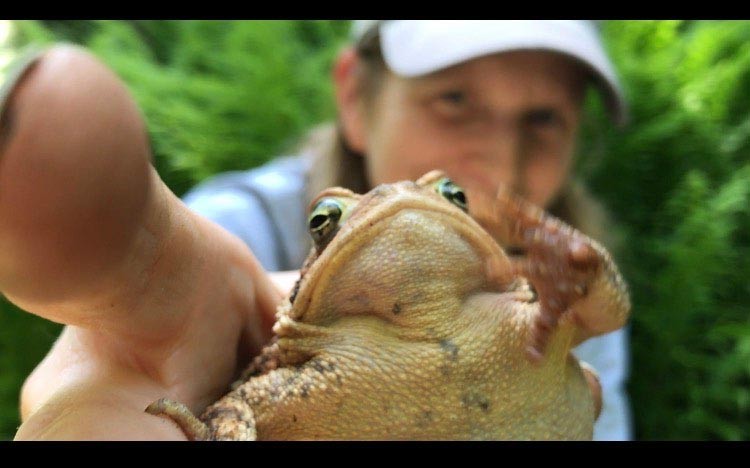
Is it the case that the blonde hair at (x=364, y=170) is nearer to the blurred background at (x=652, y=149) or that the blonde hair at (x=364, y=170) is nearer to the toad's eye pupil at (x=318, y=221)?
the blurred background at (x=652, y=149)

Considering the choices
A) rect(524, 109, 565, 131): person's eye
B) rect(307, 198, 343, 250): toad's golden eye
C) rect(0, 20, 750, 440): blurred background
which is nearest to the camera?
rect(307, 198, 343, 250): toad's golden eye

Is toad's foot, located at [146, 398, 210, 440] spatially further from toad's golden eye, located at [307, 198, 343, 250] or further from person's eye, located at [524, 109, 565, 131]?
person's eye, located at [524, 109, 565, 131]

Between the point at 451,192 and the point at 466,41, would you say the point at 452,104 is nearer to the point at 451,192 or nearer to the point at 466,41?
the point at 466,41

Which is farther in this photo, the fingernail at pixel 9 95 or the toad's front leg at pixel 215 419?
the toad's front leg at pixel 215 419

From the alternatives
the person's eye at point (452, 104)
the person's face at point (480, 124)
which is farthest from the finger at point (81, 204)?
the person's eye at point (452, 104)

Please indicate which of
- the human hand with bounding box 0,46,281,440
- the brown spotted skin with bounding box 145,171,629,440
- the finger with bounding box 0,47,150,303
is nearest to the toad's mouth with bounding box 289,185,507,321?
the brown spotted skin with bounding box 145,171,629,440
